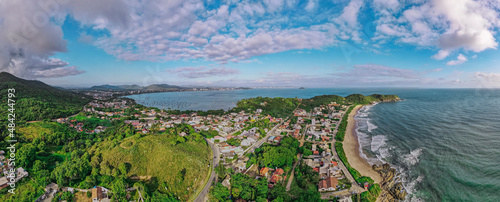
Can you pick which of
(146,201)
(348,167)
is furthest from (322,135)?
(146,201)

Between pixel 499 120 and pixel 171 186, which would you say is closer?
pixel 171 186

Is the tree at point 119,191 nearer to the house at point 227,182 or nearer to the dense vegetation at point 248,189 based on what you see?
the house at point 227,182

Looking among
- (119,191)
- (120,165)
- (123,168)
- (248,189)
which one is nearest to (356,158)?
(248,189)

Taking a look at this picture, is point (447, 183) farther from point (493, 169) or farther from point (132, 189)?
point (132, 189)

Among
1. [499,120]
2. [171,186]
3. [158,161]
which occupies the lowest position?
[171,186]

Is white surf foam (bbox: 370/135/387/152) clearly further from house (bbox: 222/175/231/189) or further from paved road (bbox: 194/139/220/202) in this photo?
paved road (bbox: 194/139/220/202)

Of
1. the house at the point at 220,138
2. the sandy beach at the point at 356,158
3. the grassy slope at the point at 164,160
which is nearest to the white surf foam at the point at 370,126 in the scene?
the sandy beach at the point at 356,158

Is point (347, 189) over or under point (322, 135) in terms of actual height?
under
